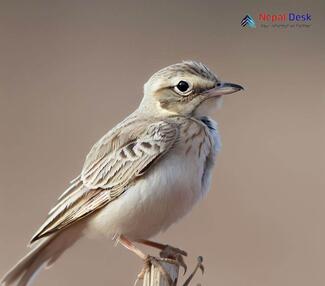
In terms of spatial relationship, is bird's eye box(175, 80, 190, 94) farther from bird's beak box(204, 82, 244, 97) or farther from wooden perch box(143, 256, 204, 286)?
wooden perch box(143, 256, 204, 286)

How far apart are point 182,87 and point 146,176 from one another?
0.48 m

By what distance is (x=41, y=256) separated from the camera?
3.50 metres

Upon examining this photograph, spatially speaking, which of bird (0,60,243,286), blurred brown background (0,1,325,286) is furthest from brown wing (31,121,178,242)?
blurred brown background (0,1,325,286)

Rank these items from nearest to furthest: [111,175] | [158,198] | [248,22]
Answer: [158,198]
[111,175]
[248,22]

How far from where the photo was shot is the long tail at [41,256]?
3.40m

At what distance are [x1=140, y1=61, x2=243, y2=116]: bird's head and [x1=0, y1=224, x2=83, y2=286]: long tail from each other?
667 mm

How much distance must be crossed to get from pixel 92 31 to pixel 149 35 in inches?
17.7

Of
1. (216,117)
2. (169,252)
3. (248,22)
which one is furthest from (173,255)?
(248,22)

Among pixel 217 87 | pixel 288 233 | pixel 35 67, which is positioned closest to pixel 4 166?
pixel 35 67

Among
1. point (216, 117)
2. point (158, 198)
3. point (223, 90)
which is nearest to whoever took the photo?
point (158, 198)

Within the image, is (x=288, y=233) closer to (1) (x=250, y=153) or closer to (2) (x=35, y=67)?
(1) (x=250, y=153)

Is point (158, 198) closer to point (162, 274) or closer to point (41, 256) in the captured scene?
point (162, 274)

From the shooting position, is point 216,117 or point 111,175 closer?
point 111,175

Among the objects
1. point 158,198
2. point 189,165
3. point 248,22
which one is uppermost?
point 248,22
